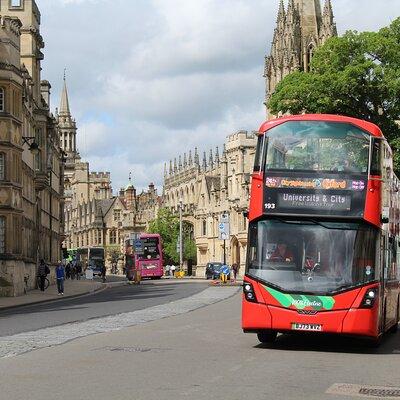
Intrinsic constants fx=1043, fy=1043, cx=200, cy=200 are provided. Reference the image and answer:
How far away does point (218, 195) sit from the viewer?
406ft

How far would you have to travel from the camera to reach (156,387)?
12625 millimetres

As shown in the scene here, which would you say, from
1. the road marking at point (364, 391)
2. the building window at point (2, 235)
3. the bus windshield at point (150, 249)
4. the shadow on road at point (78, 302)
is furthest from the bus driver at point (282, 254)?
the bus windshield at point (150, 249)

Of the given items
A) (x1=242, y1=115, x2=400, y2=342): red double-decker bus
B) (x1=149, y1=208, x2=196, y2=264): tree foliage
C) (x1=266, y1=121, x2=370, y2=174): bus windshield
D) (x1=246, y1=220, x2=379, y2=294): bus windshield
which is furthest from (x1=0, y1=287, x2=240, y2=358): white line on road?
(x1=149, y1=208, x2=196, y2=264): tree foliage

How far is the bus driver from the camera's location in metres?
18.6

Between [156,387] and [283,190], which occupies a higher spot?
[283,190]

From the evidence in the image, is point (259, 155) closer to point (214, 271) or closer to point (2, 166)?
point (2, 166)

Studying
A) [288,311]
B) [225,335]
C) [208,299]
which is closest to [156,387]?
[288,311]

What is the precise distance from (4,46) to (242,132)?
67533 millimetres

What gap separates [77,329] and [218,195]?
329ft

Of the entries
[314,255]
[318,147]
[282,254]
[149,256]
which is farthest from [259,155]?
[149,256]

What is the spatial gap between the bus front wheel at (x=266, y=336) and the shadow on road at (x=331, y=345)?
0.39ft

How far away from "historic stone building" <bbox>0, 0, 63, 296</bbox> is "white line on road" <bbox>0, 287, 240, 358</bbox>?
13.6 metres

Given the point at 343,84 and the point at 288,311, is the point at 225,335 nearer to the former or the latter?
the point at 288,311

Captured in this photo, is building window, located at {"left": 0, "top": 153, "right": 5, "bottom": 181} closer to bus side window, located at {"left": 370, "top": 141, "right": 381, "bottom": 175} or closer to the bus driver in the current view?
the bus driver
